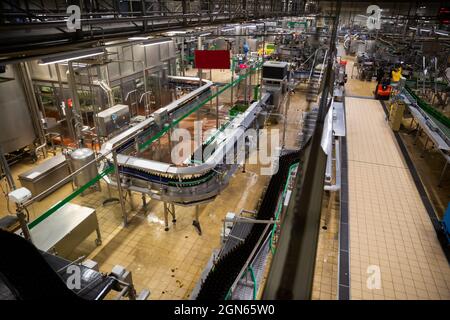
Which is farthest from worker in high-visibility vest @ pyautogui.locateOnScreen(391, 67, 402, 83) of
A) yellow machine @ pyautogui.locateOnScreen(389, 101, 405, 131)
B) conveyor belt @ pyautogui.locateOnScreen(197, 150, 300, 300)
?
conveyor belt @ pyautogui.locateOnScreen(197, 150, 300, 300)

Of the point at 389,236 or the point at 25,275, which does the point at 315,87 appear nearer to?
the point at 389,236

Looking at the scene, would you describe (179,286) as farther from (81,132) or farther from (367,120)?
(367,120)

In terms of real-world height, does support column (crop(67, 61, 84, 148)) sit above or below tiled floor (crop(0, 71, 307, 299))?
above

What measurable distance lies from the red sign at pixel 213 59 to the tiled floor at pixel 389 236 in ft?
15.4

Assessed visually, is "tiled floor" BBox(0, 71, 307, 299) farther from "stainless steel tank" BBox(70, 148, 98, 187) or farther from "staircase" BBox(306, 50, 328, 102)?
"staircase" BBox(306, 50, 328, 102)

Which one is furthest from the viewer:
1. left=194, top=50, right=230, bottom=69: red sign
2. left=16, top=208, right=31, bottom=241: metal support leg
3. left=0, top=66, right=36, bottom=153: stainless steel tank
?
left=194, top=50, right=230, bottom=69: red sign

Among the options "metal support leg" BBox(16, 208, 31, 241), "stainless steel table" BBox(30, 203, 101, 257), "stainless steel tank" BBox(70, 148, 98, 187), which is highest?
"metal support leg" BBox(16, 208, 31, 241)

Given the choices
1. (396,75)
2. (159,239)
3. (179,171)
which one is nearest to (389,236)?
(179,171)

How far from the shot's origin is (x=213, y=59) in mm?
8414

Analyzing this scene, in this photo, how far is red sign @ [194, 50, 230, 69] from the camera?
27.1 feet

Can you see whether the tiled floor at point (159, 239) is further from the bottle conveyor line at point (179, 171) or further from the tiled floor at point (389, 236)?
the tiled floor at point (389, 236)

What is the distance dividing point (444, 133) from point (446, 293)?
186 inches

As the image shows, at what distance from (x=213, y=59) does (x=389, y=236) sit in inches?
247

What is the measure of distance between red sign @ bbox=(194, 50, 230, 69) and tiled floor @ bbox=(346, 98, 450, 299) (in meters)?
4.69
